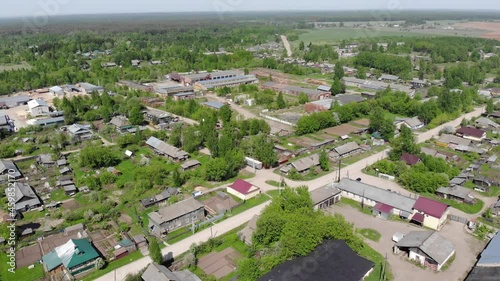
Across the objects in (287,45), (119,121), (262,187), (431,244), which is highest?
(287,45)

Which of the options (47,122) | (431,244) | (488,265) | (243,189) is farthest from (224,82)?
(488,265)

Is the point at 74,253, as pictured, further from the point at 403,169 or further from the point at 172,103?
the point at 172,103

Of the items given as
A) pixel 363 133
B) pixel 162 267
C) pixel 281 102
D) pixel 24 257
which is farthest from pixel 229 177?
pixel 281 102

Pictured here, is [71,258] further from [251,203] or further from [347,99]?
[347,99]

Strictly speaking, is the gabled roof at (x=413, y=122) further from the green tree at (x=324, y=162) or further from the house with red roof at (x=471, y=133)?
the green tree at (x=324, y=162)

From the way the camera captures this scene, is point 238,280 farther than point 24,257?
No
